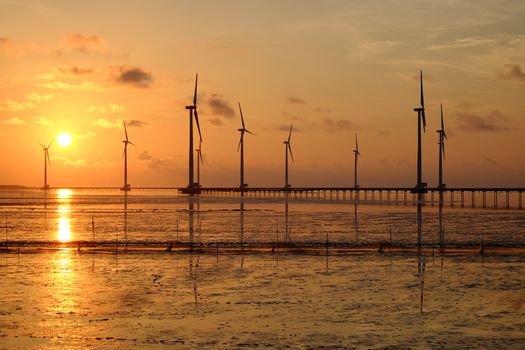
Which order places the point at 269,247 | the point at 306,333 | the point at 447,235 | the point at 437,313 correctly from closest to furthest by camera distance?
the point at 306,333 < the point at 437,313 < the point at 269,247 < the point at 447,235

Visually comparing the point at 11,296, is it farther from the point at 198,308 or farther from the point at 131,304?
the point at 198,308

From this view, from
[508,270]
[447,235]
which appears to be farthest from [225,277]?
[447,235]

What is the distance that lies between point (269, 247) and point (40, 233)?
26779 mm

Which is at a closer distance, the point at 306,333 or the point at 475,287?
the point at 306,333

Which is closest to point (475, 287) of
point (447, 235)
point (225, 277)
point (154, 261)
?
point (225, 277)

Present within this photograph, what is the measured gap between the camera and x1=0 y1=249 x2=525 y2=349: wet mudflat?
17.5 meters

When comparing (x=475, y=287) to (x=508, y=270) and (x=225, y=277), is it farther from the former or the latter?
(x=225, y=277)

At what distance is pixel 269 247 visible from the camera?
40344 millimetres

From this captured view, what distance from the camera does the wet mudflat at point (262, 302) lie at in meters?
17.5

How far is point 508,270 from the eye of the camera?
3058 cm

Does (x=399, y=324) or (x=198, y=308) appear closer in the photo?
(x=399, y=324)

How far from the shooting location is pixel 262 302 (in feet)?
74.0

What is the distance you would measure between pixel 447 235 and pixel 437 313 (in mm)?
37908

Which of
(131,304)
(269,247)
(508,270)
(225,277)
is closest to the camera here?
(131,304)
